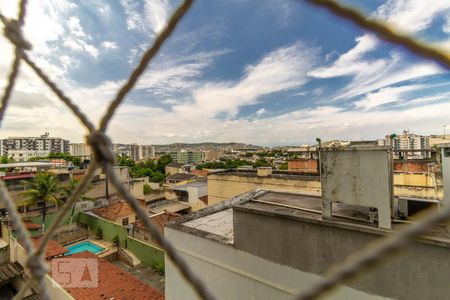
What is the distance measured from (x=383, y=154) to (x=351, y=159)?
35 cm

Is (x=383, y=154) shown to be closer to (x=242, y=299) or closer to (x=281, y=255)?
(x=281, y=255)

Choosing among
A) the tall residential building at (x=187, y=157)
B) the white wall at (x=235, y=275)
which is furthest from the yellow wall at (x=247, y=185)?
→ the tall residential building at (x=187, y=157)

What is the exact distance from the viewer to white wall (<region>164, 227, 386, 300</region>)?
370cm

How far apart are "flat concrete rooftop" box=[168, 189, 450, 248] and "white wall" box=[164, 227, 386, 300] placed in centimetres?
23

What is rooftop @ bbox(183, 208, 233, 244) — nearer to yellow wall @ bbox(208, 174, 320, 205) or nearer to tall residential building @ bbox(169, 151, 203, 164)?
yellow wall @ bbox(208, 174, 320, 205)

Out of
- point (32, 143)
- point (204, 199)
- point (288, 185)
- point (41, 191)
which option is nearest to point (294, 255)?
point (288, 185)

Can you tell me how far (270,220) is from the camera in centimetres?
396

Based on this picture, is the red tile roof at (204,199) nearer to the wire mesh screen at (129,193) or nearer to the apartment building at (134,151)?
the wire mesh screen at (129,193)

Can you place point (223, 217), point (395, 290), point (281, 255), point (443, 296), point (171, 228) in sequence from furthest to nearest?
point (223, 217), point (171, 228), point (281, 255), point (395, 290), point (443, 296)

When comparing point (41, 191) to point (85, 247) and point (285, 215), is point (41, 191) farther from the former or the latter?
point (285, 215)

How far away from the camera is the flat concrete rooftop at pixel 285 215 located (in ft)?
10.2

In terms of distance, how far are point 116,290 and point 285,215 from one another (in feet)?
24.7

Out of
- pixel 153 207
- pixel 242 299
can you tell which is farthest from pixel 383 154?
pixel 153 207

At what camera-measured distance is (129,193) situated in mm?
653
